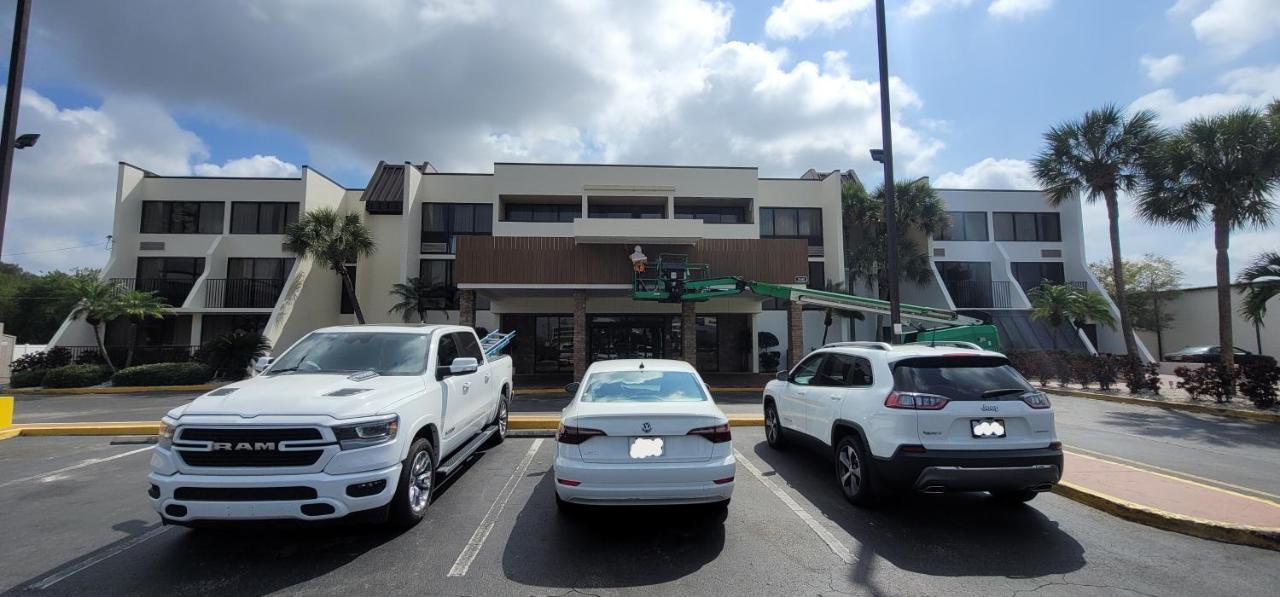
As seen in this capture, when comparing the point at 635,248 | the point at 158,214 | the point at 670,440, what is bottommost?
the point at 670,440

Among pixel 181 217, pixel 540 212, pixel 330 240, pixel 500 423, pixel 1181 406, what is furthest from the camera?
pixel 181 217

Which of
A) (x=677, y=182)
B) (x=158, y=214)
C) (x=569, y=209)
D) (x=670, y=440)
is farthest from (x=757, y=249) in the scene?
(x=158, y=214)

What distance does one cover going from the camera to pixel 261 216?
25141 millimetres

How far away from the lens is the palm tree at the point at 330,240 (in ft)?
72.4

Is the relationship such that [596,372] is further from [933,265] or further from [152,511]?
[933,265]

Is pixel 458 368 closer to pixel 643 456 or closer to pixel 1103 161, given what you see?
pixel 643 456

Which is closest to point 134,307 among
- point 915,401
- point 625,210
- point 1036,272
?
point 625,210

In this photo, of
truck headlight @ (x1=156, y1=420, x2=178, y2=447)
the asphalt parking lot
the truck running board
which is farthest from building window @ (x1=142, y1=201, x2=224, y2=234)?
truck headlight @ (x1=156, y1=420, x2=178, y2=447)

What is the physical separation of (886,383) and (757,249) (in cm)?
1372

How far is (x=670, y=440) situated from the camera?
4527 millimetres

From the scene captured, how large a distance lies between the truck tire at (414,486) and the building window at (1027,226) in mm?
32418

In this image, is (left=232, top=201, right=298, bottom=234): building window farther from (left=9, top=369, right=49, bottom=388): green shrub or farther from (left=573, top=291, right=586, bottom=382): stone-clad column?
(left=573, top=291, right=586, bottom=382): stone-clad column

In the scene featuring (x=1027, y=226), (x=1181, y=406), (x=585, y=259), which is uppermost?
(x=1027, y=226)

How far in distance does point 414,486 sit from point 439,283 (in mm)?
21051
